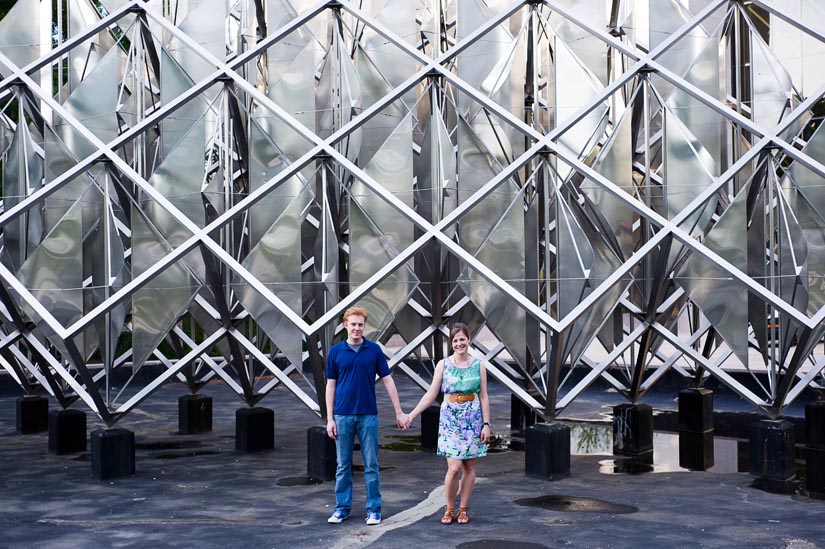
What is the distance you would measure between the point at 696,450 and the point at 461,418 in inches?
296

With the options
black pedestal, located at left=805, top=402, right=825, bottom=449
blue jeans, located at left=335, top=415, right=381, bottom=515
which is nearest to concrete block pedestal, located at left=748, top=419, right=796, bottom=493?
black pedestal, located at left=805, top=402, right=825, bottom=449

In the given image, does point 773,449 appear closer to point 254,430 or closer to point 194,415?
point 254,430

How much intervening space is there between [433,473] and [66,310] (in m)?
5.74

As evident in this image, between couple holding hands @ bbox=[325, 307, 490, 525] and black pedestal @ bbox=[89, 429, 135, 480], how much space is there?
4.38 m

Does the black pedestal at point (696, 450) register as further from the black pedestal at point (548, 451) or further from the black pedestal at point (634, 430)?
the black pedestal at point (548, 451)

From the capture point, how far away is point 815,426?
1500 cm

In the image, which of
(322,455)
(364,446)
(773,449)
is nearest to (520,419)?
(773,449)

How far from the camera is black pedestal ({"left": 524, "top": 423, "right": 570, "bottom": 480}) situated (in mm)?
12711

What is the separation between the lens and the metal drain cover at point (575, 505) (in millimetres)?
11008

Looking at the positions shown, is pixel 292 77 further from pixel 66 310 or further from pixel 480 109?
pixel 66 310

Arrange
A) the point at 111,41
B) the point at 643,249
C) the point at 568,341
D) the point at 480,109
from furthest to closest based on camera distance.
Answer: the point at 111,41 → the point at 480,109 → the point at 568,341 → the point at 643,249

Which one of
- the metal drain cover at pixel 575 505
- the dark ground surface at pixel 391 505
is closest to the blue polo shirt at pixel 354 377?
the dark ground surface at pixel 391 505

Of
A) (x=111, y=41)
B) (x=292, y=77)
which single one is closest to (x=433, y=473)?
(x=292, y=77)

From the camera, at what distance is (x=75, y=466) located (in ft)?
47.6
